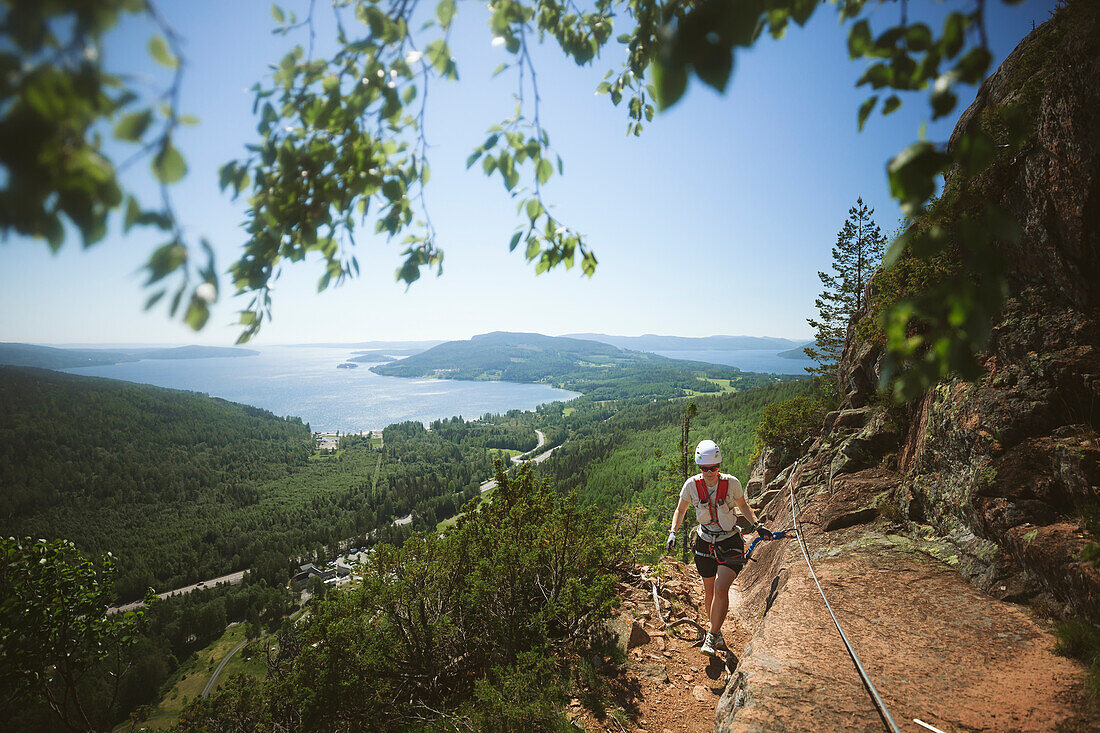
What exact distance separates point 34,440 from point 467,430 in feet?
430

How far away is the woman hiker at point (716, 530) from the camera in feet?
15.1

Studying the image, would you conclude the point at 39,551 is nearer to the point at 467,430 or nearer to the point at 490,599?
the point at 490,599

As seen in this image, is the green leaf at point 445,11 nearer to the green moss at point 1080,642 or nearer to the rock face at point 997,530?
the rock face at point 997,530

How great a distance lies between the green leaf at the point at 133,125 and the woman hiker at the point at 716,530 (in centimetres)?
478

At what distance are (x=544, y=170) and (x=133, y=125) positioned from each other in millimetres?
1570

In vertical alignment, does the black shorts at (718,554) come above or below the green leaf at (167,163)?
below

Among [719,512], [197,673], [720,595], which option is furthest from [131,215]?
[197,673]

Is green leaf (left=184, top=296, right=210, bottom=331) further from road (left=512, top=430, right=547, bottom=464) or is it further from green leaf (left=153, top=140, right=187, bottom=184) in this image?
road (left=512, top=430, right=547, bottom=464)

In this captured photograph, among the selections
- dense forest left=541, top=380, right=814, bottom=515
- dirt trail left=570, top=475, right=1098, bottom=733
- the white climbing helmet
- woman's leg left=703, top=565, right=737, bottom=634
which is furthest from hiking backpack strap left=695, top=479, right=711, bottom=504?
dense forest left=541, top=380, right=814, bottom=515

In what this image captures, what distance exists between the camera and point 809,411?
1470cm

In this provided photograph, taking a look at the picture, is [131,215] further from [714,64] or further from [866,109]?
[866,109]

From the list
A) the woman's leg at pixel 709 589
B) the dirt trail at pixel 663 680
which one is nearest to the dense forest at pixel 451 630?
the dirt trail at pixel 663 680

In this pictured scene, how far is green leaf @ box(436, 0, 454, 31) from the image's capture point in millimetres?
1918

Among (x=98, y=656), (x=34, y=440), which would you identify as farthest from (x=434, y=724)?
(x=34, y=440)
